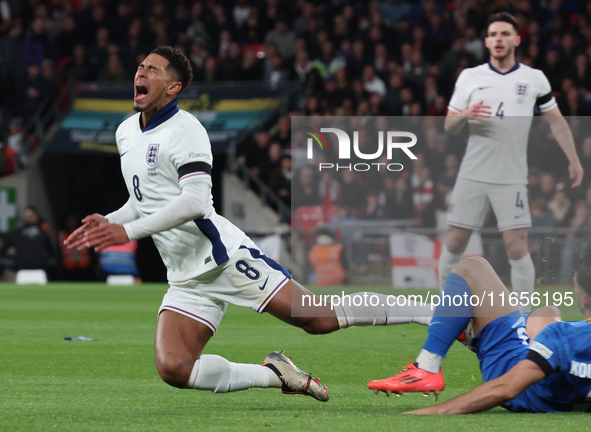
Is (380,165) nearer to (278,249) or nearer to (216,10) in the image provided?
(278,249)

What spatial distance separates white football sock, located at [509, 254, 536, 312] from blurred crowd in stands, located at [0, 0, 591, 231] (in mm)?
7764

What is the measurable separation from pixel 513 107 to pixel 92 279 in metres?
12.2

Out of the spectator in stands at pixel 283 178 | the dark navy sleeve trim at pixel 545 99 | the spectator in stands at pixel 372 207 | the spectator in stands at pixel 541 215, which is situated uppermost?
the dark navy sleeve trim at pixel 545 99

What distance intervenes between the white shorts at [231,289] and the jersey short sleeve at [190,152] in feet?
1.85

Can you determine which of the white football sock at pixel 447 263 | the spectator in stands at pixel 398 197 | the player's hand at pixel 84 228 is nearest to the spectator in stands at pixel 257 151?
the spectator in stands at pixel 398 197

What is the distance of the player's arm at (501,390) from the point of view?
155 inches

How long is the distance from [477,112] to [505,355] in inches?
128

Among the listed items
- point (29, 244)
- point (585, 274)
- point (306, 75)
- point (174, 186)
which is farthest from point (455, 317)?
point (306, 75)

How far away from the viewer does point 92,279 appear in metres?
18.0

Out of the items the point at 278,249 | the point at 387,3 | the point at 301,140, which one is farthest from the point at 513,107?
the point at 387,3

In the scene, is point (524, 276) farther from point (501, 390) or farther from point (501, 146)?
point (501, 390)

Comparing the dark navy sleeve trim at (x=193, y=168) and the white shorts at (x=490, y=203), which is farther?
the white shorts at (x=490, y=203)

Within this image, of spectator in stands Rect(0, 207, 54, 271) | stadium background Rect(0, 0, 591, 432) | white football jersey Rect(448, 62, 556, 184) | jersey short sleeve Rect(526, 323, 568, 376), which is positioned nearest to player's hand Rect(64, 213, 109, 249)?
jersey short sleeve Rect(526, 323, 568, 376)

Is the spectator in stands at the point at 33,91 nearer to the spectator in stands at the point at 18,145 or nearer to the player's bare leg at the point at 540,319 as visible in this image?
the spectator in stands at the point at 18,145
